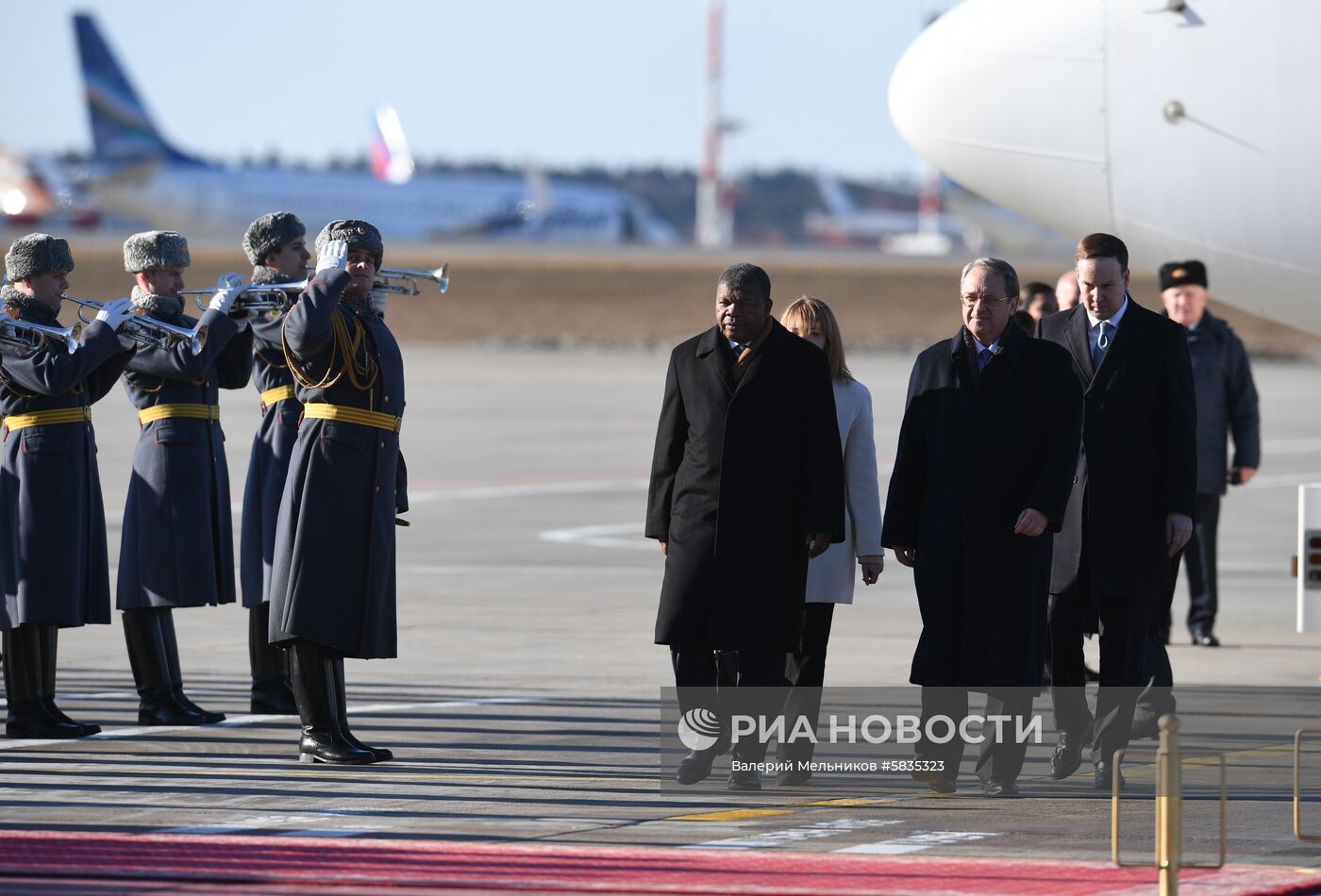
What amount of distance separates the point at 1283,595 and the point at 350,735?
7973 millimetres

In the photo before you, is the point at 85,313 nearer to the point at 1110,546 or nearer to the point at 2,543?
the point at 2,543

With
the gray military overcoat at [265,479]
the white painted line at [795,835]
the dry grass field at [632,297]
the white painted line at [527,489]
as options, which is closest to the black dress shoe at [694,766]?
the white painted line at [795,835]

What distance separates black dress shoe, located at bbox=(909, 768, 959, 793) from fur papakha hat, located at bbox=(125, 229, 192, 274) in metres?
3.97

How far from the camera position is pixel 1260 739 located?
28.7 ft

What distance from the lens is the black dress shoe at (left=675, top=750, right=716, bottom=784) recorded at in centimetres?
766

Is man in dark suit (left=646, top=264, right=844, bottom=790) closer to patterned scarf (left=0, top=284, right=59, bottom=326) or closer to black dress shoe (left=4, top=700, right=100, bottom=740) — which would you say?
black dress shoe (left=4, top=700, right=100, bottom=740)

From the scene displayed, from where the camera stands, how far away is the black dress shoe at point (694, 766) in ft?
25.1

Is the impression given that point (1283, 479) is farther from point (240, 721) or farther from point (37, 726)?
point (37, 726)

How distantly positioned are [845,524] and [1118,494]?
1.07 metres

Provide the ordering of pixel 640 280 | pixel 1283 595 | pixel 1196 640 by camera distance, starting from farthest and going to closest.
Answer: pixel 640 280 < pixel 1283 595 < pixel 1196 640

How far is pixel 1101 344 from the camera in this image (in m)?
8.16

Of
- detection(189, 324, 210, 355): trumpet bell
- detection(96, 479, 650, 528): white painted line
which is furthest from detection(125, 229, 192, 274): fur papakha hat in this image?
detection(96, 479, 650, 528): white painted line

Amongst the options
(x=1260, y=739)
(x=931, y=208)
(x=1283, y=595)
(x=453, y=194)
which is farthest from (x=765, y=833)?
(x=931, y=208)

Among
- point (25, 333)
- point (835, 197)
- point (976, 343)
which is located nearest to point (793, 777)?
point (976, 343)
